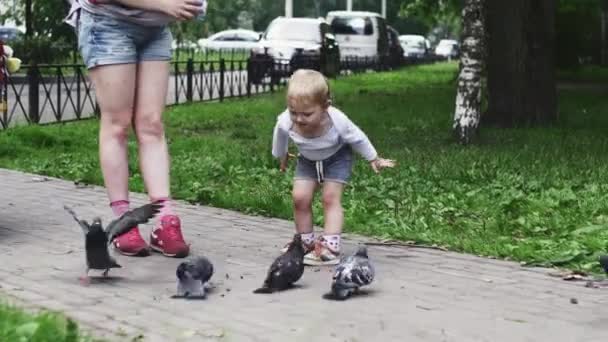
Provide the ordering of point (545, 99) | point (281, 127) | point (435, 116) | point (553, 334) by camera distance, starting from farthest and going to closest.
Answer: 1. point (435, 116)
2. point (545, 99)
3. point (281, 127)
4. point (553, 334)

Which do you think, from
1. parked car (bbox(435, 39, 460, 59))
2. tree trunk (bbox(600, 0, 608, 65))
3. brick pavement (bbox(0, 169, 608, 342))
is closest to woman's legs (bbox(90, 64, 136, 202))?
brick pavement (bbox(0, 169, 608, 342))

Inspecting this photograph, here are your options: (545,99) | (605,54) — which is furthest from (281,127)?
(605,54)

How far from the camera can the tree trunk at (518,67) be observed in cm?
1617

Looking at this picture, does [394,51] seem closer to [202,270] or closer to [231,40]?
[231,40]

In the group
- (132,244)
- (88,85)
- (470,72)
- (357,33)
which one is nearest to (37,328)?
(132,244)

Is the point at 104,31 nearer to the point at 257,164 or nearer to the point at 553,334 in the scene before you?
the point at 553,334

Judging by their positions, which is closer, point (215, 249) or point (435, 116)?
point (215, 249)

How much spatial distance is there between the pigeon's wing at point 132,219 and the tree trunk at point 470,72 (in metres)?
7.85

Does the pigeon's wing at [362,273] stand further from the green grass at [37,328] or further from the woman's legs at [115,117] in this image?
the woman's legs at [115,117]

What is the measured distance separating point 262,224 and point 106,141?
4.64 ft

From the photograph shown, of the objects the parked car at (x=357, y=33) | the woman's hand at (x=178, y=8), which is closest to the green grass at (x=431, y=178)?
the woman's hand at (x=178, y=8)

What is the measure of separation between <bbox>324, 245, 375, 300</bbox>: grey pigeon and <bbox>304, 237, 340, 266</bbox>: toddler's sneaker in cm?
78

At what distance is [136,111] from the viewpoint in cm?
629

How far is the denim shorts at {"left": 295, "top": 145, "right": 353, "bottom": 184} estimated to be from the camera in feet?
20.2
